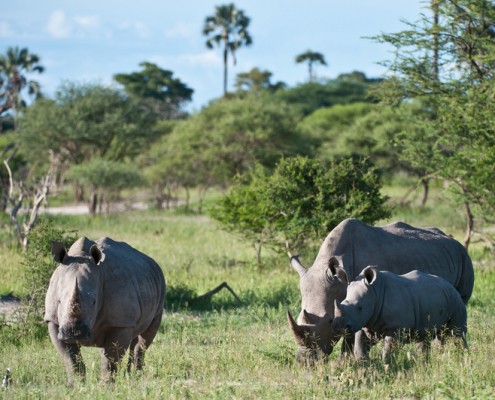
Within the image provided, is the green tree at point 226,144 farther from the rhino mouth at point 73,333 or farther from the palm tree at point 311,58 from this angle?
the palm tree at point 311,58

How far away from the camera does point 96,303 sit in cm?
745

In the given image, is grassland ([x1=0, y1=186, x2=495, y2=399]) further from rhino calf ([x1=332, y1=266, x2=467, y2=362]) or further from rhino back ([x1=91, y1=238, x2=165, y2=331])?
rhino back ([x1=91, y1=238, x2=165, y2=331])

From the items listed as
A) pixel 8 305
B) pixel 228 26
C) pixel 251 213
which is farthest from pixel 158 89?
pixel 8 305

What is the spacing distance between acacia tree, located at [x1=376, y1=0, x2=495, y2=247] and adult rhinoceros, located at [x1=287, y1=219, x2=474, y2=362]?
5747 mm

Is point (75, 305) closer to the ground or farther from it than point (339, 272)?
closer to the ground

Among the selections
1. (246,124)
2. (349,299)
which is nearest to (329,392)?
(349,299)

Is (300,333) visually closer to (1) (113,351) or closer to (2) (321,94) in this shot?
(1) (113,351)

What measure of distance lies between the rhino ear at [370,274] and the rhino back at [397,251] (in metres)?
0.42

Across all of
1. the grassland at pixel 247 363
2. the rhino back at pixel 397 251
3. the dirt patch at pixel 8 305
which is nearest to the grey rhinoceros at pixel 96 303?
the grassland at pixel 247 363

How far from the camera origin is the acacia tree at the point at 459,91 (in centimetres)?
1641

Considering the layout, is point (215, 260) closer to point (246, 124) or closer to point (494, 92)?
point (494, 92)

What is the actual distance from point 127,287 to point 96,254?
0.50 meters

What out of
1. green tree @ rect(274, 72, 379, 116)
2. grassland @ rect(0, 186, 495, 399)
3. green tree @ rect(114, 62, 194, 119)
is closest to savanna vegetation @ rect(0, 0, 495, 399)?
grassland @ rect(0, 186, 495, 399)

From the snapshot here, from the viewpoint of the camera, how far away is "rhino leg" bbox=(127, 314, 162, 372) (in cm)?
863
